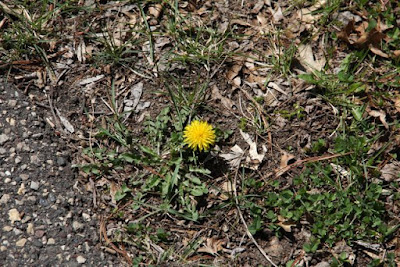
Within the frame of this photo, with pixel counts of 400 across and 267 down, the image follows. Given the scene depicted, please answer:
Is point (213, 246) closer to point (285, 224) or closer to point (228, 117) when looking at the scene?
point (285, 224)

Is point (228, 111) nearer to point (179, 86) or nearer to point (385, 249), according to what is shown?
point (179, 86)

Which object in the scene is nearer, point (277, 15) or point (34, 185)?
point (34, 185)

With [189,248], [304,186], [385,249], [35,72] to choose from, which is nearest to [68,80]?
[35,72]

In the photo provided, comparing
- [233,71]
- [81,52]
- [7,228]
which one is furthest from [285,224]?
[81,52]

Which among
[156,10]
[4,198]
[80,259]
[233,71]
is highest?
[156,10]

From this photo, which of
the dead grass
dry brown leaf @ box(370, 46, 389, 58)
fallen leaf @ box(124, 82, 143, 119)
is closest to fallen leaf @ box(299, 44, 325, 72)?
the dead grass

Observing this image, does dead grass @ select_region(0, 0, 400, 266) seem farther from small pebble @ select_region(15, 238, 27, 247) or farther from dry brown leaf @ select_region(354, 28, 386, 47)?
small pebble @ select_region(15, 238, 27, 247)

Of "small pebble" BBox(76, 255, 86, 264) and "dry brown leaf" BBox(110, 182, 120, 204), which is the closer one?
"small pebble" BBox(76, 255, 86, 264)
